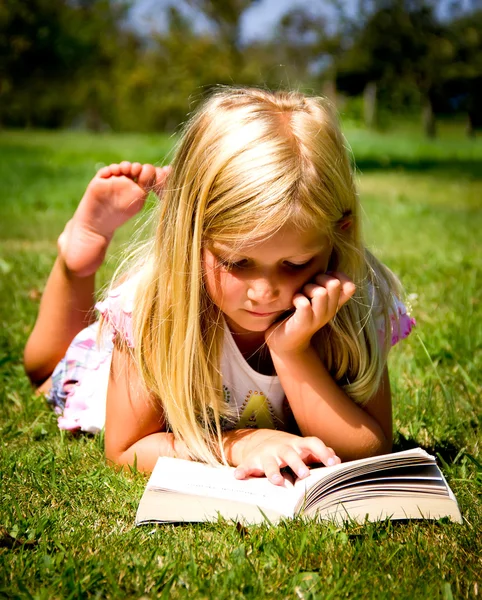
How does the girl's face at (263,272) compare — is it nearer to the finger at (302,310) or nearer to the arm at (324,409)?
the finger at (302,310)

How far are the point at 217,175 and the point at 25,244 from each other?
404 cm

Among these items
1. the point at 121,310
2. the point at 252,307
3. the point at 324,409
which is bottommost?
the point at 324,409

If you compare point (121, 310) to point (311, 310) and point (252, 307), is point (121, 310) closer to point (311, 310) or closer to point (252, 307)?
point (252, 307)

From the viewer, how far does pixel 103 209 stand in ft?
8.94

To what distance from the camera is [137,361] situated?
2.28m

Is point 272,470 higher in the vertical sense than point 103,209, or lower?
lower

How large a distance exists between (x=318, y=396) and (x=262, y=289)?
1.30 feet

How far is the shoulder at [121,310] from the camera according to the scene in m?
2.35

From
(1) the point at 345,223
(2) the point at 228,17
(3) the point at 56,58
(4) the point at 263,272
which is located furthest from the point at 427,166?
(3) the point at 56,58

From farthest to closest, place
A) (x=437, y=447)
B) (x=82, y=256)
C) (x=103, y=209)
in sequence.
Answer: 1. (x=82, y=256)
2. (x=103, y=209)
3. (x=437, y=447)

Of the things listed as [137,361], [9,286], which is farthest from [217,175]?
[9,286]

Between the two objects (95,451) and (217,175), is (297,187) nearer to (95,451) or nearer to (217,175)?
(217,175)

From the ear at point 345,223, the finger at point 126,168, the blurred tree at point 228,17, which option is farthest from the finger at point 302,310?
the blurred tree at point 228,17

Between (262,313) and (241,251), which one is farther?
(262,313)
